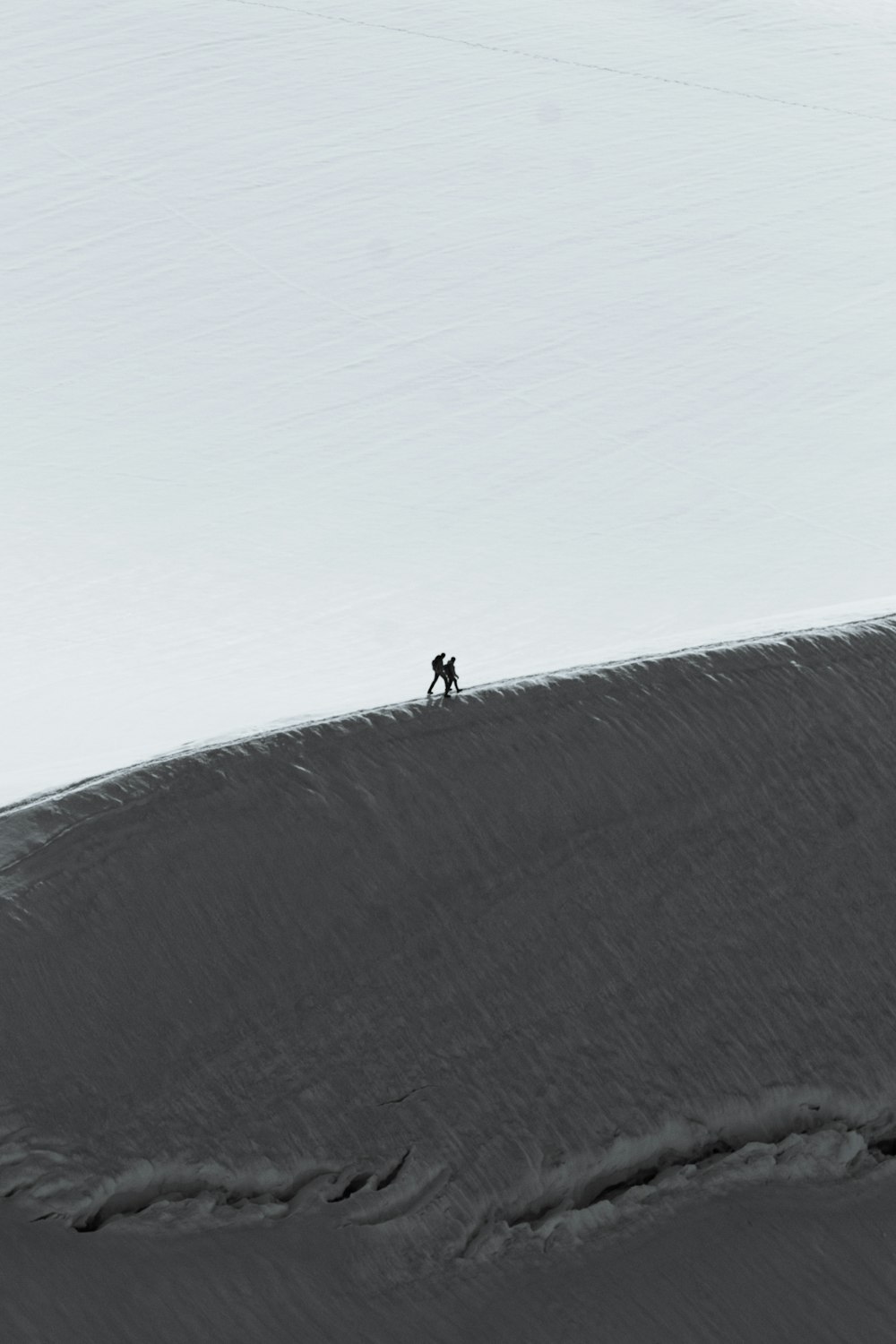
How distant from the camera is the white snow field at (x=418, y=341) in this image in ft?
11.0

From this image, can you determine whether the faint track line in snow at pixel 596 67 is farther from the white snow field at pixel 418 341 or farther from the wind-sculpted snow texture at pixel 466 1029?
the wind-sculpted snow texture at pixel 466 1029

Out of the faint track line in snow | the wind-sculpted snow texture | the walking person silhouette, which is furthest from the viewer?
the faint track line in snow

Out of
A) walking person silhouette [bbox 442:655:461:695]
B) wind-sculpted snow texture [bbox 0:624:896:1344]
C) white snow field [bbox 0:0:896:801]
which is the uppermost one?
white snow field [bbox 0:0:896:801]

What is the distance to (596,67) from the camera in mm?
5656

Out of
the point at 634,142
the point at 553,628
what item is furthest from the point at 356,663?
the point at 634,142

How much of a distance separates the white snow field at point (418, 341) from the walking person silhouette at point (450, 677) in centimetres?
57

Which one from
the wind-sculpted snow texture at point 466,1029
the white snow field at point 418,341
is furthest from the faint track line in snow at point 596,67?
the wind-sculpted snow texture at point 466,1029

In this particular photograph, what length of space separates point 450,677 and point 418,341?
9.64ft

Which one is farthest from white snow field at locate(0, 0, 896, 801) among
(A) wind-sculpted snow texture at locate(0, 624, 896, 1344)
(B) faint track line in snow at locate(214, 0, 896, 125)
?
(A) wind-sculpted snow texture at locate(0, 624, 896, 1344)

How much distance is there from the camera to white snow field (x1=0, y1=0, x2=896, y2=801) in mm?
3361

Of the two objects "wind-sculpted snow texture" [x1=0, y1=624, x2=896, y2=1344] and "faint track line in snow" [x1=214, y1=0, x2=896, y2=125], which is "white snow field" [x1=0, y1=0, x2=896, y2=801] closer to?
"faint track line in snow" [x1=214, y1=0, x2=896, y2=125]

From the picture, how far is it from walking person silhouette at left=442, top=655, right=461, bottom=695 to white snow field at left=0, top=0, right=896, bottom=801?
1.88ft

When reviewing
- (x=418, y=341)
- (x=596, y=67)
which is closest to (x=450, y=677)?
(x=418, y=341)

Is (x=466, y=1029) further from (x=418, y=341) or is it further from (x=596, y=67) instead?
(x=596, y=67)
